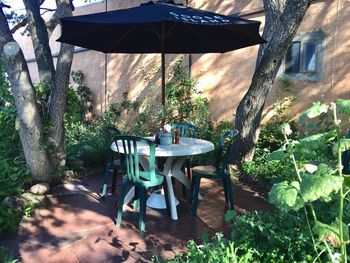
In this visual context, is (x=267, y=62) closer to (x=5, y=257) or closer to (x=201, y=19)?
(x=201, y=19)

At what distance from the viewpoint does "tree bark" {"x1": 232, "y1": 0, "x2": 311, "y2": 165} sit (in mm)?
4574

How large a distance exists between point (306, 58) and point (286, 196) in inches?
184

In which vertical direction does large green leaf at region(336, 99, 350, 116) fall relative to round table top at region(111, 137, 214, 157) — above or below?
above

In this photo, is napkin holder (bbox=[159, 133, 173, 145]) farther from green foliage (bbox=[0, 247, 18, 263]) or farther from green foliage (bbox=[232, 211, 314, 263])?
green foliage (bbox=[0, 247, 18, 263])

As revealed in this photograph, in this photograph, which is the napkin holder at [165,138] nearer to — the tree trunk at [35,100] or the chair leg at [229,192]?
the chair leg at [229,192]

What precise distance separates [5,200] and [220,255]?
2.63 metres

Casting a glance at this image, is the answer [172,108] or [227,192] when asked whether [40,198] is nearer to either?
[227,192]

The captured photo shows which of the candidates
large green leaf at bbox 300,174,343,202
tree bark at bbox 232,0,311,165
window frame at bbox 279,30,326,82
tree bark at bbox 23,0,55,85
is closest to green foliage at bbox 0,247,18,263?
large green leaf at bbox 300,174,343,202

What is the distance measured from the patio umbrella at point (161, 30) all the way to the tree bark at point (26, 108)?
67cm

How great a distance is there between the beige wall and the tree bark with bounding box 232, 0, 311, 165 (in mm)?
1088

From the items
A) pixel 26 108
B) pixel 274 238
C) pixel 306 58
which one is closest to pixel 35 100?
pixel 26 108

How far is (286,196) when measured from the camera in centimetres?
161

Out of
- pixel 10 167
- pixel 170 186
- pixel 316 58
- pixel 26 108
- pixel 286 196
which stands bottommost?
pixel 170 186

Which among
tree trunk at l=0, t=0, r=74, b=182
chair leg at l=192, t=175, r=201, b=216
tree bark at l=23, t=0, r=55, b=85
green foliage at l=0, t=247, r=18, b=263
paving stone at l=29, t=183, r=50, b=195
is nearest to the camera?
green foliage at l=0, t=247, r=18, b=263
